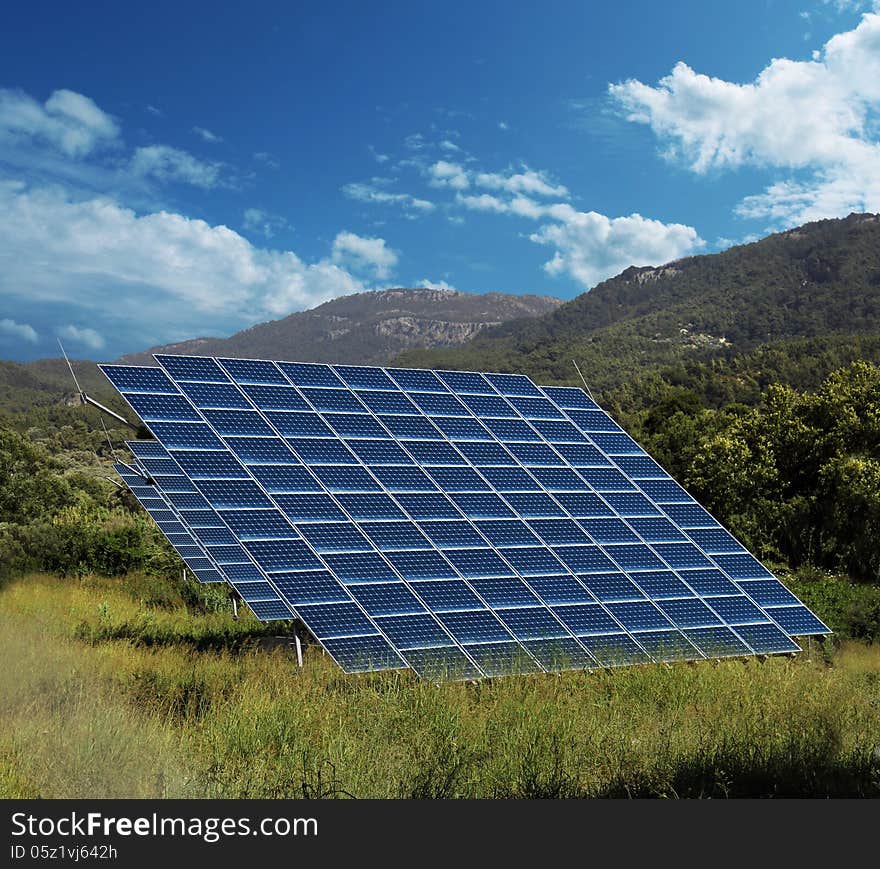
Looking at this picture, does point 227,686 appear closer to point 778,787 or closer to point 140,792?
point 140,792

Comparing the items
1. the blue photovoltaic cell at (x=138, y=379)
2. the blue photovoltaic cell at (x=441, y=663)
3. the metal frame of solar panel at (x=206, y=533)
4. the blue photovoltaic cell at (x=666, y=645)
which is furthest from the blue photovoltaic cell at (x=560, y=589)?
the blue photovoltaic cell at (x=138, y=379)

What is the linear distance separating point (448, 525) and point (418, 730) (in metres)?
6.14

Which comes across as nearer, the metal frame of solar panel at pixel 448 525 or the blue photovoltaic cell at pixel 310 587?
the blue photovoltaic cell at pixel 310 587

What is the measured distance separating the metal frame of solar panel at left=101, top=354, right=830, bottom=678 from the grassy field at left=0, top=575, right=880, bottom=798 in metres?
0.85

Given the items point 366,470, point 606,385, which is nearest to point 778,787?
point 366,470

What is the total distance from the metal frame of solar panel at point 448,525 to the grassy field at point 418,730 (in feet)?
2.79

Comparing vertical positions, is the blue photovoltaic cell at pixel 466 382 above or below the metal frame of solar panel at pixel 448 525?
above

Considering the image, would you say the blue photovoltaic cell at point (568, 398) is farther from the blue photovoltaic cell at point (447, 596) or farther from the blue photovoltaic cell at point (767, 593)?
the blue photovoltaic cell at point (447, 596)

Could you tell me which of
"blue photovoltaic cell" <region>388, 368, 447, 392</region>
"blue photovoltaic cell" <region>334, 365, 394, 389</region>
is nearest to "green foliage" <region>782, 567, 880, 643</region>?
"blue photovoltaic cell" <region>388, 368, 447, 392</region>

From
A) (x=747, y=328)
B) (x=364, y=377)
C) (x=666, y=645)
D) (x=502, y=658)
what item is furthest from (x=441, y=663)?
(x=747, y=328)

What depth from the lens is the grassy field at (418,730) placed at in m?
7.61

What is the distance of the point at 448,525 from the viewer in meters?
15.1

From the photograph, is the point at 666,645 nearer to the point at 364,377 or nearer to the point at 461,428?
the point at 461,428

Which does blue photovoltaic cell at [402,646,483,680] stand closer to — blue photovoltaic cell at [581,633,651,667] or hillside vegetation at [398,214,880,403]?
blue photovoltaic cell at [581,633,651,667]
